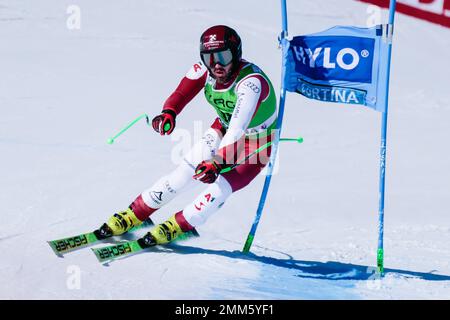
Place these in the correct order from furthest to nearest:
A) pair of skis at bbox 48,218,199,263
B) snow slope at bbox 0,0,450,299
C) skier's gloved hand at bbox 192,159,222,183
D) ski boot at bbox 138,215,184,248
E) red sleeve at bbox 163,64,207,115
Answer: red sleeve at bbox 163,64,207,115 < ski boot at bbox 138,215,184,248 < pair of skis at bbox 48,218,199,263 < snow slope at bbox 0,0,450,299 < skier's gloved hand at bbox 192,159,222,183

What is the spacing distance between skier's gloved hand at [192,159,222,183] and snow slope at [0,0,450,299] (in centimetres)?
74

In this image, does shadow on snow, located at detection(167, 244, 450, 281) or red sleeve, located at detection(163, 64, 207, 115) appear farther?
red sleeve, located at detection(163, 64, 207, 115)

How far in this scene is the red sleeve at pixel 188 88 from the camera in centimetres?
666

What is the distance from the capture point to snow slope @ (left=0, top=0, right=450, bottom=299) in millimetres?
6070

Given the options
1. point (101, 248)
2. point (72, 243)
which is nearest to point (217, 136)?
point (101, 248)

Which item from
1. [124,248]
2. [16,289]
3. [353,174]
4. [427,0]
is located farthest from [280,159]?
[427,0]

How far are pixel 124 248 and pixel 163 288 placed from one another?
76cm

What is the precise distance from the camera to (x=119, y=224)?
22.1 ft

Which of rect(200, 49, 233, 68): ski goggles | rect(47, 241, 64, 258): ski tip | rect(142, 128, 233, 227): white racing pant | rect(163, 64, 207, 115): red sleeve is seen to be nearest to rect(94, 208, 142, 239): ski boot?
rect(142, 128, 233, 227): white racing pant

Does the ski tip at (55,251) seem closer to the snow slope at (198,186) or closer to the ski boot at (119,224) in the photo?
the snow slope at (198,186)

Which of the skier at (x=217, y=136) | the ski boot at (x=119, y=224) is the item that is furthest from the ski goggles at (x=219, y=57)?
the ski boot at (x=119, y=224)

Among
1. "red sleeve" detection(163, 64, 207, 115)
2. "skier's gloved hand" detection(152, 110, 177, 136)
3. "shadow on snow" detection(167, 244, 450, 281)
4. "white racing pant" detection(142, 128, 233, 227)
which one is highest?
"red sleeve" detection(163, 64, 207, 115)

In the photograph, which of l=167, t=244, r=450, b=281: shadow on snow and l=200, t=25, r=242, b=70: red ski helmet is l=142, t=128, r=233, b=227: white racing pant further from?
l=200, t=25, r=242, b=70: red ski helmet

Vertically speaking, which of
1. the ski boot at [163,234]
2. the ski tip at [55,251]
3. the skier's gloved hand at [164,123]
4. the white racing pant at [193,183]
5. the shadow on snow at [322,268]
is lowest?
the shadow on snow at [322,268]
